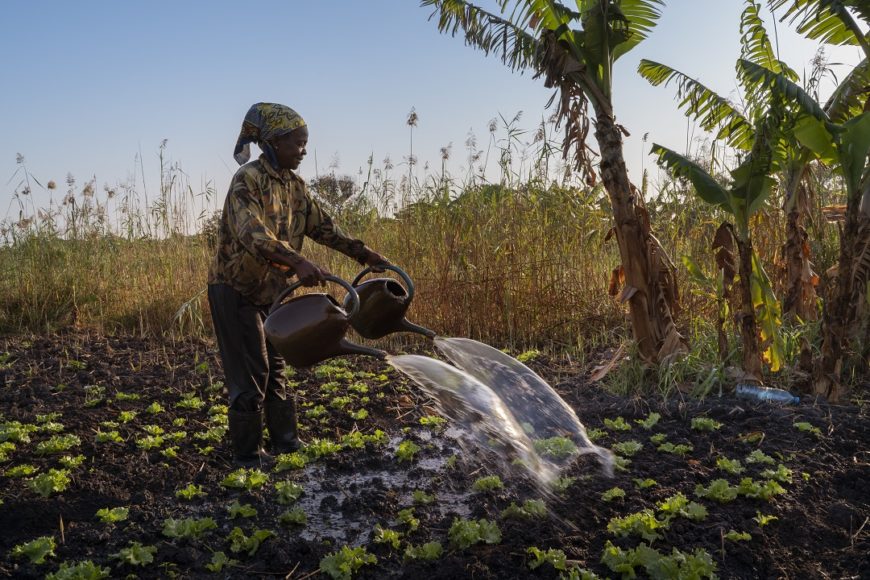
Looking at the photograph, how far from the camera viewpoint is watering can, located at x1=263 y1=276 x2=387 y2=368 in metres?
3.09

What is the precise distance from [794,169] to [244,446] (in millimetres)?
4087

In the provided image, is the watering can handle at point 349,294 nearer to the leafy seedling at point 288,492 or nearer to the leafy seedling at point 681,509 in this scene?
the leafy seedling at point 288,492

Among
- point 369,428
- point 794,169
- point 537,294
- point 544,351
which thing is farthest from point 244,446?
point 794,169

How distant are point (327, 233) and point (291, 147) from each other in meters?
0.54

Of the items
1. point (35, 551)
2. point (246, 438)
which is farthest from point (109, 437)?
point (35, 551)

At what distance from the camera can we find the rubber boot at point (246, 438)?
375cm

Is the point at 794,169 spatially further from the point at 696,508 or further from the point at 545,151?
the point at 696,508

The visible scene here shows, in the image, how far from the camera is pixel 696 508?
2945 millimetres

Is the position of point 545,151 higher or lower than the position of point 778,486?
higher

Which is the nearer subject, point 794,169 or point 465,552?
point 465,552

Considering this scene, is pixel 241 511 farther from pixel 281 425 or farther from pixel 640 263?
pixel 640 263

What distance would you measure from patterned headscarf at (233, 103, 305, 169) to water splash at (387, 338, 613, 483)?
4.08 ft

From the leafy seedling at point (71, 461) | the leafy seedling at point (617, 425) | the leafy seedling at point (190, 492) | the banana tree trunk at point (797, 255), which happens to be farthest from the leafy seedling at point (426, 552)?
the banana tree trunk at point (797, 255)

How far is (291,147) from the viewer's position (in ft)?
11.7
